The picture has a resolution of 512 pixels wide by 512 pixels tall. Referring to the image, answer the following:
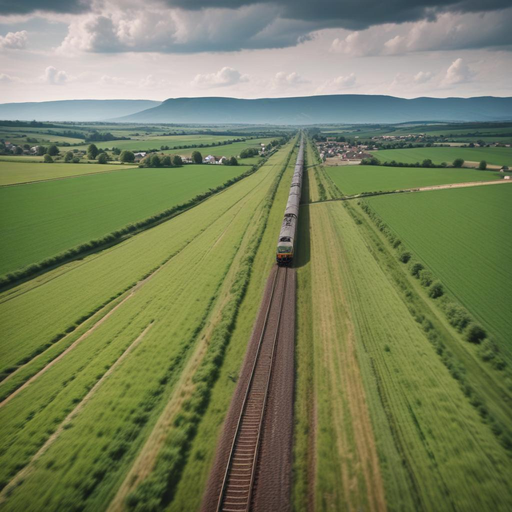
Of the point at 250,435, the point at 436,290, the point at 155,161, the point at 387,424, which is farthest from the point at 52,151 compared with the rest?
the point at 387,424

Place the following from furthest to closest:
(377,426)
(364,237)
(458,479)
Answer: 1. (364,237)
2. (377,426)
3. (458,479)

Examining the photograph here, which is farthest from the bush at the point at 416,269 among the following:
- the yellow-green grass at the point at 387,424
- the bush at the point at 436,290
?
the yellow-green grass at the point at 387,424

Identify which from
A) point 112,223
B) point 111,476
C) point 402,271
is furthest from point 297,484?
point 112,223

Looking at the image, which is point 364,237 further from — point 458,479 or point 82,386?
point 82,386

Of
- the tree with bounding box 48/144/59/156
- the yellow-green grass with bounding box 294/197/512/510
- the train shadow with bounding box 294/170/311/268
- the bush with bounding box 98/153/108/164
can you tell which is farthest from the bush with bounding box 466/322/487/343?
the tree with bounding box 48/144/59/156

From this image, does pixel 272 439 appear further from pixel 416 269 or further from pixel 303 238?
pixel 303 238
